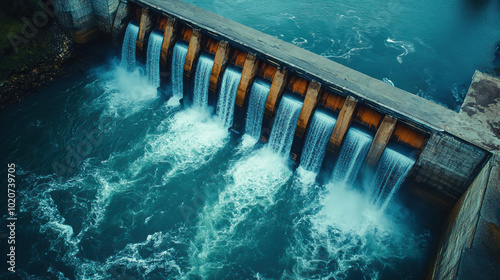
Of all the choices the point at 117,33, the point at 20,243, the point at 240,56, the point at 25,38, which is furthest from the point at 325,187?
the point at 25,38

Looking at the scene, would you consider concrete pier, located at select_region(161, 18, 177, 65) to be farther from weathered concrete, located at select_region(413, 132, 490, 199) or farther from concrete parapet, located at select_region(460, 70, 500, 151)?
concrete parapet, located at select_region(460, 70, 500, 151)

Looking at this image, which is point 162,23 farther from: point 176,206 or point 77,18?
point 176,206

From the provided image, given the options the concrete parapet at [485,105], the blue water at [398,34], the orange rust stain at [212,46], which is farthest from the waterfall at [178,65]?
the concrete parapet at [485,105]

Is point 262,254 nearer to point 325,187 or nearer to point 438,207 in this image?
point 325,187

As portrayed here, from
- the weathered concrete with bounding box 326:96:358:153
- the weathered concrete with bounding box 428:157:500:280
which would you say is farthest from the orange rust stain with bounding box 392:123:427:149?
the weathered concrete with bounding box 428:157:500:280

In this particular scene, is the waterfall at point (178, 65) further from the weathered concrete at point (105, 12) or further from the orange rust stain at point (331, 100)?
the orange rust stain at point (331, 100)

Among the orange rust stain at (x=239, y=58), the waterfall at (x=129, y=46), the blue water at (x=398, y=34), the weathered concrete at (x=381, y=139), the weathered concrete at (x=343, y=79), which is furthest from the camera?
the blue water at (x=398, y=34)

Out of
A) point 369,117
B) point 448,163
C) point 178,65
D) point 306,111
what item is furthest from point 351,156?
point 178,65
